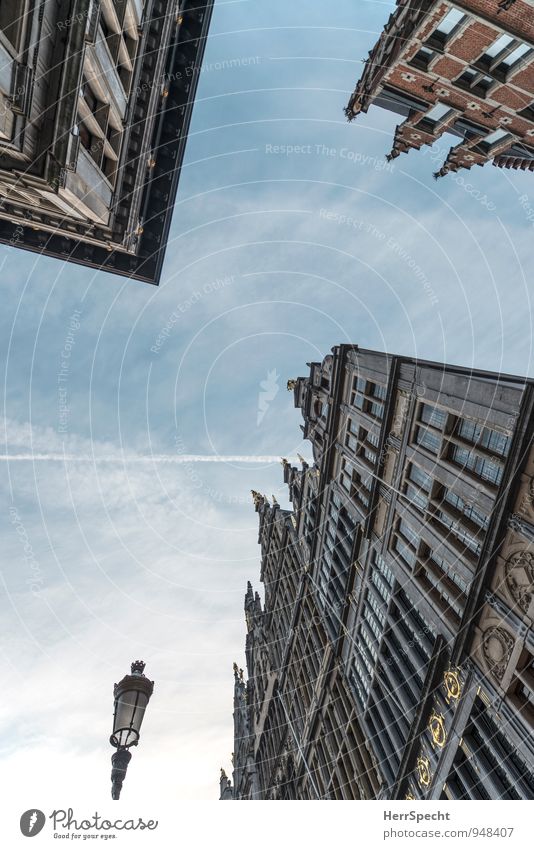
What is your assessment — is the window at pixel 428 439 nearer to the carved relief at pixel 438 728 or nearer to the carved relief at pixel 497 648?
the carved relief at pixel 497 648

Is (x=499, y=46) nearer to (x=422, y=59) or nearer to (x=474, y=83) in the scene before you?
(x=474, y=83)

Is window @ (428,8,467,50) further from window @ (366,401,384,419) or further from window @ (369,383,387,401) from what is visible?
window @ (366,401,384,419)

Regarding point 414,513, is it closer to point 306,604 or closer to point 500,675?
point 500,675

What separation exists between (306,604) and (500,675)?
34.6 m

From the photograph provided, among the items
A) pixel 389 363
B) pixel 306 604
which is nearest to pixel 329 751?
pixel 306 604

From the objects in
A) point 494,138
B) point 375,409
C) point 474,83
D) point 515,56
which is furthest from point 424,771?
point 494,138

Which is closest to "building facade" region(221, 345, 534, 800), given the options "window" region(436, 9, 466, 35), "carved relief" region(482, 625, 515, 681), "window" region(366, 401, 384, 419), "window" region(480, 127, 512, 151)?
"carved relief" region(482, 625, 515, 681)

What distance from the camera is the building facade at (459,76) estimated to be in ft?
81.4

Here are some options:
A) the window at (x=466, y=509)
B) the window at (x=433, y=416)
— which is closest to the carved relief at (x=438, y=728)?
the window at (x=466, y=509)

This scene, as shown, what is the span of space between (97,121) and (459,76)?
2803 cm

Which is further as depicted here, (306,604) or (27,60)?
→ (306,604)

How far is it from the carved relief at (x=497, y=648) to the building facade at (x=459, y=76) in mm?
36715

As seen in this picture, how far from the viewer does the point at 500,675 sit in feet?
68.6

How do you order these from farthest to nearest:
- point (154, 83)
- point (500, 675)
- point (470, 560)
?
point (154, 83) < point (470, 560) < point (500, 675)
